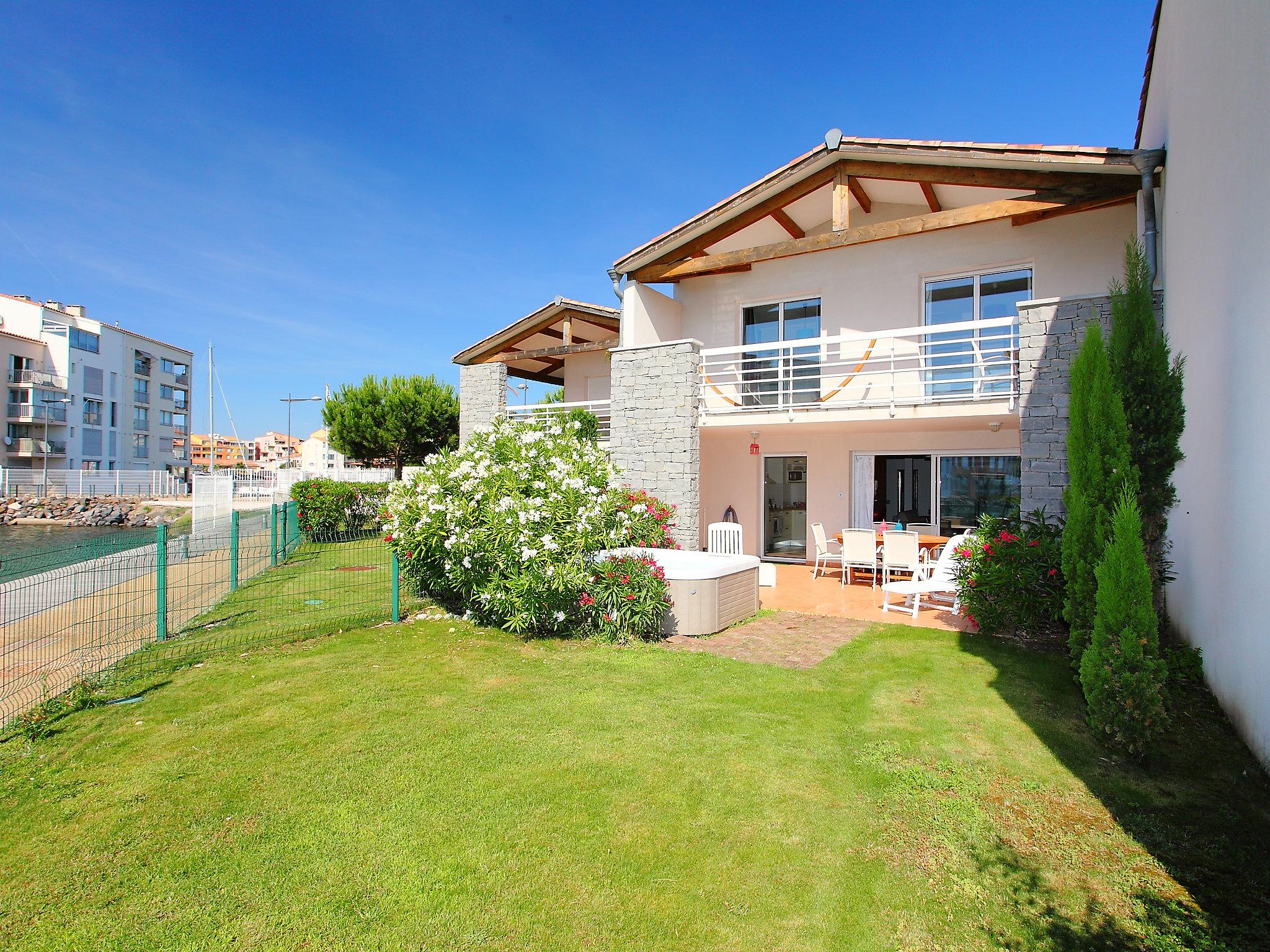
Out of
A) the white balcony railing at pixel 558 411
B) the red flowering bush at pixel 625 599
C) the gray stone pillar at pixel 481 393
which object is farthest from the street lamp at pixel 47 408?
the red flowering bush at pixel 625 599

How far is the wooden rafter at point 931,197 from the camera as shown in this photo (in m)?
11.5

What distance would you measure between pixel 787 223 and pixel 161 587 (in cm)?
1233

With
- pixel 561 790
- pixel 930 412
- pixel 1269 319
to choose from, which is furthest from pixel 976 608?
pixel 561 790

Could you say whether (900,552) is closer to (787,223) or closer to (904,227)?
(904,227)

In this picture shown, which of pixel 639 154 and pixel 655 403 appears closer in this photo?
pixel 655 403

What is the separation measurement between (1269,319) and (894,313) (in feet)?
29.3

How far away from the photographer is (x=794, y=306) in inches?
541

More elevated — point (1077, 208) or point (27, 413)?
point (27, 413)

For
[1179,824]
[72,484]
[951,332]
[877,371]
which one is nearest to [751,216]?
[877,371]

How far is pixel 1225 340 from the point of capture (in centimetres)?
484

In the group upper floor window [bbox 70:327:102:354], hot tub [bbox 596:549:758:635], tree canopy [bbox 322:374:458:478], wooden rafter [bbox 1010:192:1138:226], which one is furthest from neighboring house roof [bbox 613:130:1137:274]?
upper floor window [bbox 70:327:102:354]

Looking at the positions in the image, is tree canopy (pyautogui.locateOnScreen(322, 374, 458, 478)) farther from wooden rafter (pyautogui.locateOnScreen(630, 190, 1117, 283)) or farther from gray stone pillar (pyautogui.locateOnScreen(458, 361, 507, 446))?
wooden rafter (pyautogui.locateOnScreen(630, 190, 1117, 283))

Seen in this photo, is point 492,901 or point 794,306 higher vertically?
point 794,306

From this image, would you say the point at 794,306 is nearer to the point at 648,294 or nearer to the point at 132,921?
the point at 648,294
